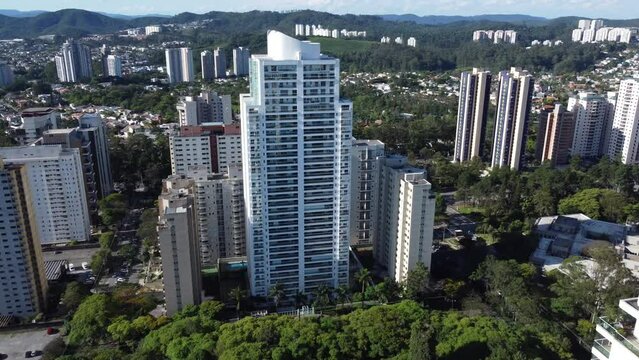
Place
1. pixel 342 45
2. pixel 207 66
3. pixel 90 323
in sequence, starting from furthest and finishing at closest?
1. pixel 342 45
2. pixel 207 66
3. pixel 90 323

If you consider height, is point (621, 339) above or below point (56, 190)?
above

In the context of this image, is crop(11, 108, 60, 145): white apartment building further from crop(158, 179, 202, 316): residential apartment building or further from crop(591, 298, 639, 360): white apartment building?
crop(591, 298, 639, 360): white apartment building

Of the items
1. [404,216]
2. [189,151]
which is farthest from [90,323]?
[189,151]

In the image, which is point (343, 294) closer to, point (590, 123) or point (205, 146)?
point (205, 146)

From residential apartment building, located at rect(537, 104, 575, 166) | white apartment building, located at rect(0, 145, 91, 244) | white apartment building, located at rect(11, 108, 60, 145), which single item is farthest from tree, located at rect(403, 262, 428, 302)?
white apartment building, located at rect(11, 108, 60, 145)

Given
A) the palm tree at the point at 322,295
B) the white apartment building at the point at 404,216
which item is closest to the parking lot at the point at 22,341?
the palm tree at the point at 322,295
